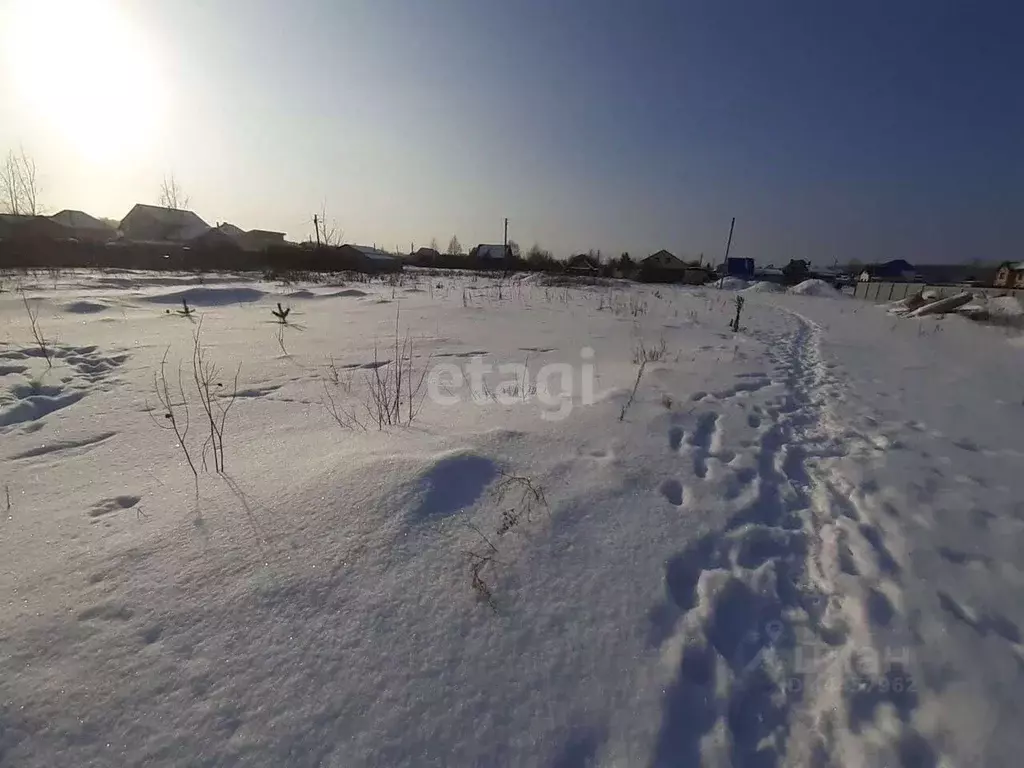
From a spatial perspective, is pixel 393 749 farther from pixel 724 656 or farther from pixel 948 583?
pixel 948 583

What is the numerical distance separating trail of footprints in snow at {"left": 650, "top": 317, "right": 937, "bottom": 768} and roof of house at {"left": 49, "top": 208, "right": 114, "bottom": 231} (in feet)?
214

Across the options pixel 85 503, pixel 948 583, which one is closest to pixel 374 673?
pixel 85 503

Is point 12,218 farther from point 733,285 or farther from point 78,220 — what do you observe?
point 733,285

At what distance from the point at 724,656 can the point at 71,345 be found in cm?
748

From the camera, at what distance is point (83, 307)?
26.1 feet

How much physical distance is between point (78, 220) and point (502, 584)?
219ft

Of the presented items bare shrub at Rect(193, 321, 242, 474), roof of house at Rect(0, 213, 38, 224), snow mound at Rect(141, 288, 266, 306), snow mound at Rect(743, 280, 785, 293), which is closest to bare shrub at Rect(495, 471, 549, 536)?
bare shrub at Rect(193, 321, 242, 474)

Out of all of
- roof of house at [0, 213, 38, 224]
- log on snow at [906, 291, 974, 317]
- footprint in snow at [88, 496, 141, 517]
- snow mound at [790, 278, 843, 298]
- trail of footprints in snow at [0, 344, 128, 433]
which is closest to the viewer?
A: footprint in snow at [88, 496, 141, 517]

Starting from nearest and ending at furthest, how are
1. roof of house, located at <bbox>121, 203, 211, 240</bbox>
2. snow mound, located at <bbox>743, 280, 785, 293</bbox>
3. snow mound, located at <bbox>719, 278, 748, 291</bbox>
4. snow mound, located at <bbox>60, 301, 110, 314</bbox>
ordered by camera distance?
snow mound, located at <bbox>60, 301, 110, 314</bbox>, snow mound, located at <bbox>743, 280, 785, 293</bbox>, snow mound, located at <bbox>719, 278, 748, 291</bbox>, roof of house, located at <bbox>121, 203, 211, 240</bbox>

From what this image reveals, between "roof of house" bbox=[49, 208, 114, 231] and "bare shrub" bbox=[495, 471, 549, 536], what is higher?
"roof of house" bbox=[49, 208, 114, 231]

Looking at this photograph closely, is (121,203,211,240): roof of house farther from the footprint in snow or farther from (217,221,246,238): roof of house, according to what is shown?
the footprint in snow

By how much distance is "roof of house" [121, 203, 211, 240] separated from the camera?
42844 millimetres

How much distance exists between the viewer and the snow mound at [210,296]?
10.1 m

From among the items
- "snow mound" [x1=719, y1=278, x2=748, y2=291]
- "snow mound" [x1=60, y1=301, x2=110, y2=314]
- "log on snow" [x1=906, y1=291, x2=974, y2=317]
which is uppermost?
"snow mound" [x1=719, y1=278, x2=748, y2=291]
